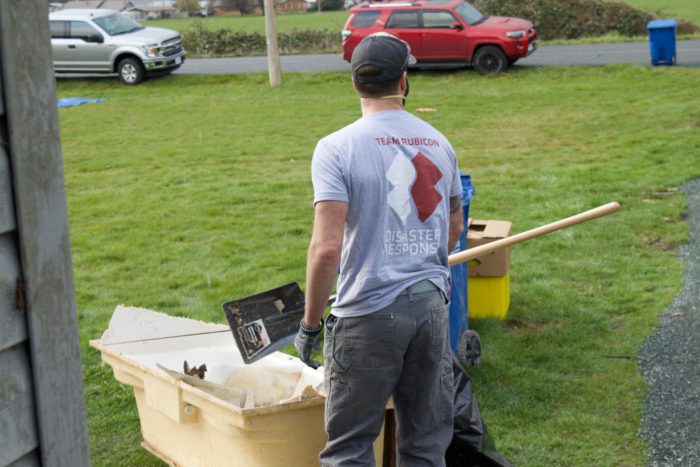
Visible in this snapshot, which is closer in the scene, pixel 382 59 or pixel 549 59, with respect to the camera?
pixel 382 59

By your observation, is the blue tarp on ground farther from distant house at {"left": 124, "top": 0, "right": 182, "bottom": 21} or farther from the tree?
the tree

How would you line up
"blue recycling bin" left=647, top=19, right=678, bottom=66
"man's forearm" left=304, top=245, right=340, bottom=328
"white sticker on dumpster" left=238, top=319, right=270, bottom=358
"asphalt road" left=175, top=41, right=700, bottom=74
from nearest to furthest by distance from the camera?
"man's forearm" left=304, top=245, right=340, bottom=328, "white sticker on dumpster" left=238, top=319, right=270, bottom=358, "blue recycling bin" left=647, top=19, right=678, bottom=66, "asphalt road" left=175, top=41, right=700, bottom=74

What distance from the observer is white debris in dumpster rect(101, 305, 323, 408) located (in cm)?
471

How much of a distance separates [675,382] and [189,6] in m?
69.0

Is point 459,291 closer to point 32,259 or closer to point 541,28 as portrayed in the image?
point 32,259

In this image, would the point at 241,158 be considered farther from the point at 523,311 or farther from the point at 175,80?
the point at 175,80

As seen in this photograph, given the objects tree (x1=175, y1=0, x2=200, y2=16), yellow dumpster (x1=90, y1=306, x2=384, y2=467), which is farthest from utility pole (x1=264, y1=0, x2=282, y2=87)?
tree (x1=175, y1=0, x2=200, y2=16)

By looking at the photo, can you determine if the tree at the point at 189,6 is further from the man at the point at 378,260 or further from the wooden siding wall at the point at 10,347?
the wooden siding wall at the point at 10,347

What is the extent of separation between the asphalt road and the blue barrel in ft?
50.7

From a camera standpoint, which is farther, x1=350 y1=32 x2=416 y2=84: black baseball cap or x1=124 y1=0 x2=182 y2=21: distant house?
x1=124 y1=0 x2=182 y2=21: distant house

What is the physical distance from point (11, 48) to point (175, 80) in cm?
2205

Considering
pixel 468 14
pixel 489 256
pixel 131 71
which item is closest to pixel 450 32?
pixel 468 14

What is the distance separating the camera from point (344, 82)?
70.3 ft

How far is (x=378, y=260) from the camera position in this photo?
3527mm
